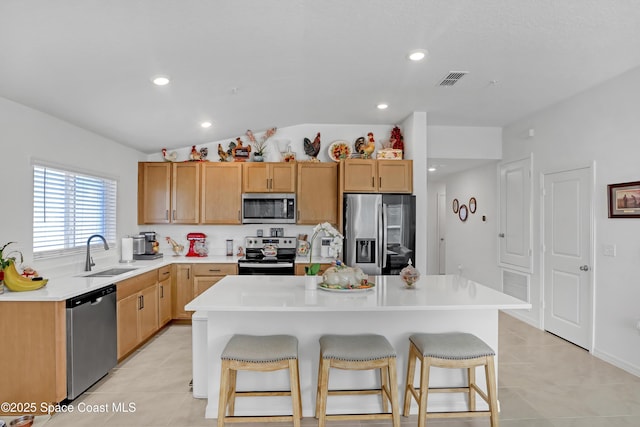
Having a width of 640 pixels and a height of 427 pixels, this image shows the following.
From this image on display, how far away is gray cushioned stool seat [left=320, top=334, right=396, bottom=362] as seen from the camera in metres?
2.28

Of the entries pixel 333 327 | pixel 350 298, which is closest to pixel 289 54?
pixel 350 298

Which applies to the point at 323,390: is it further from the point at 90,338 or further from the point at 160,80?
the point at 160,80

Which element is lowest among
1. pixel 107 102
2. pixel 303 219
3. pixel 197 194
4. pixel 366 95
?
pixel 303 219

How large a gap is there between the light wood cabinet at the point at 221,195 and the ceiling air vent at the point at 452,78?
2.77 meters

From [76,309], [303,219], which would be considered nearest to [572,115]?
[303,219]

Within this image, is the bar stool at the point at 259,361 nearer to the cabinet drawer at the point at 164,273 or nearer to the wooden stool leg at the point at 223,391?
the wooden stool leg at the point at 223,391

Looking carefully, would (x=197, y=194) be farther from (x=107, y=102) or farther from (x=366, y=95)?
(x=366, y=95)

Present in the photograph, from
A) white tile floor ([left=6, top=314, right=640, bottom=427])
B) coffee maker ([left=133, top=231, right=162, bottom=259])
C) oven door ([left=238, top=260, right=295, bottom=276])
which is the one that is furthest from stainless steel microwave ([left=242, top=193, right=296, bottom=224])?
white tile floor ([left=6, top=314, right=640, bottom=427])

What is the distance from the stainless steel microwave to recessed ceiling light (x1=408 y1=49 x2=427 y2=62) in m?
2.49

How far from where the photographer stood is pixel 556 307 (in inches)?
176

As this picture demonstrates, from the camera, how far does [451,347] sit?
2.34 meters

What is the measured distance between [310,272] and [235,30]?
66.3 inches

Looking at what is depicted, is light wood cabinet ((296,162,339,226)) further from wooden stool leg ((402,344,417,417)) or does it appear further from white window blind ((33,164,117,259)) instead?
wooden stool leg ((402,344,417,417))

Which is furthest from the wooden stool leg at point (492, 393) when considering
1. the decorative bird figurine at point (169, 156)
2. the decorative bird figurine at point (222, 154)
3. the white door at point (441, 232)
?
the white door at point (441, 232)
